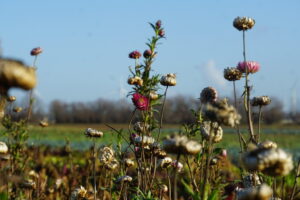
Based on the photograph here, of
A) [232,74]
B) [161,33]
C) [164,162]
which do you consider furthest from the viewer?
[161,33]

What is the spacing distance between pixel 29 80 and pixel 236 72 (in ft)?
7.59

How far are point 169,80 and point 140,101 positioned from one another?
249 mm

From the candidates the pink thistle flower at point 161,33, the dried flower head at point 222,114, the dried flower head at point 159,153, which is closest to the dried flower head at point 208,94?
the dried flower head at point 159,153

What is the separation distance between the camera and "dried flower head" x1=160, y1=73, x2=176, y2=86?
12.5 ft

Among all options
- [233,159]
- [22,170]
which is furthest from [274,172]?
[233,159]

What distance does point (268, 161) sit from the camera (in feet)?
6.05

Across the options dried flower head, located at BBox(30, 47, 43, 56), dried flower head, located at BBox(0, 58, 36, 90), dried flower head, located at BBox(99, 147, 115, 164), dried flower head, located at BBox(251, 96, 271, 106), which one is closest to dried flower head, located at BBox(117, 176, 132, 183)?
dried flower head, located at BBox(99, 147, 115, 164)

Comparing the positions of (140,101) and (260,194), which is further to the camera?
(140,101)

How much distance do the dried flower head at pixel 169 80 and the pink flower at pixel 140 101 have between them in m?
0.17

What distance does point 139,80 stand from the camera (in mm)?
4039

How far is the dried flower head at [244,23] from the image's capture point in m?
3.80

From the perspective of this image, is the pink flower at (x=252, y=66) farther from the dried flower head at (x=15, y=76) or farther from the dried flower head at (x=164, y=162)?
the dried flower head at (x=15, y=76)

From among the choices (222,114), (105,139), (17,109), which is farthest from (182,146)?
(105,139)

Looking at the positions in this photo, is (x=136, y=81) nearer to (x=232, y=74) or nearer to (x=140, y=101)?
(x=140, y=101)
